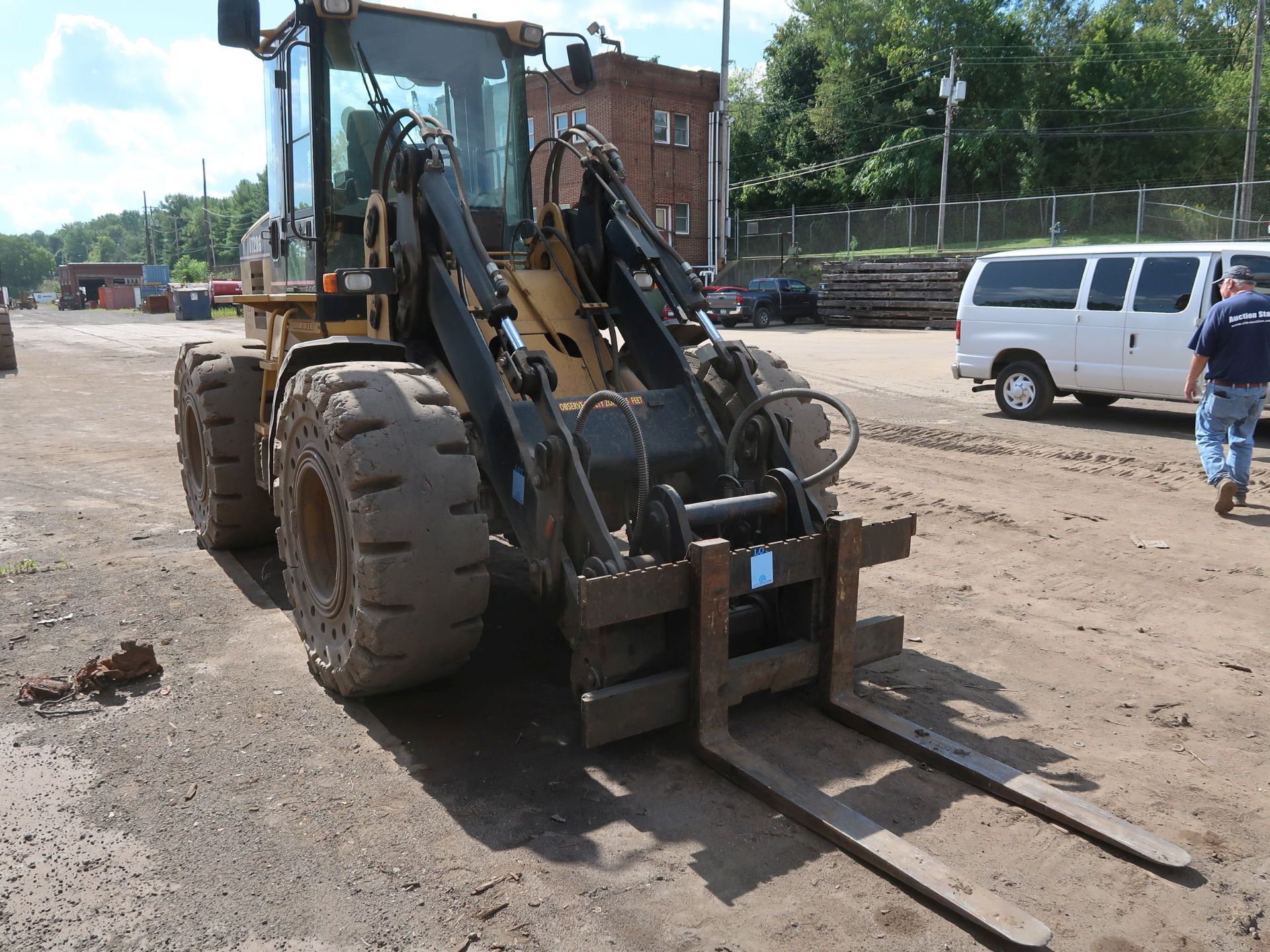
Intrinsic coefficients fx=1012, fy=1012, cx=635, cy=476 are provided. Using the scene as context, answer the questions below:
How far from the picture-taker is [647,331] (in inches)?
206

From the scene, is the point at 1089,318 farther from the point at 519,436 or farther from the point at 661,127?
the point at 661,127

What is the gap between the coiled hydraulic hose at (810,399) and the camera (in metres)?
4.34

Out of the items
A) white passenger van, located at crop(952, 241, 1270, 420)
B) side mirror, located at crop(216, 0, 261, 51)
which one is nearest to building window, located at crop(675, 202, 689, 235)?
white passenger van, located at crop(952, 241, 1270, 420)

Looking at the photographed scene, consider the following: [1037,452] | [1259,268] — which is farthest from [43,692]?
[1259,268]

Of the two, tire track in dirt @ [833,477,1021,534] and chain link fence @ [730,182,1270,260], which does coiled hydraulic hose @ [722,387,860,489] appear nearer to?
tire track in dirt @ [833,477,1021,534]

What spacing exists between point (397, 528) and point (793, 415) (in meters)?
2.18

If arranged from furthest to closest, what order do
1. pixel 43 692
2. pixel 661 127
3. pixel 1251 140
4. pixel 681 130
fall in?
pixel 681 130 < pixel 661 127 < pixel 1251 140 < pixel 43 692

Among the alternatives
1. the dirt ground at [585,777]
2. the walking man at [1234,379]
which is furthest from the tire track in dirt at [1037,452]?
the dirt ground at [585,777]

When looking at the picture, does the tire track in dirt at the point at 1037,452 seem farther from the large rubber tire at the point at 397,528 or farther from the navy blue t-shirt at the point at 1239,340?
the large rubber tire at the point at 397,528

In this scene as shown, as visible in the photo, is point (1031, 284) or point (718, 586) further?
point (1031, 284)

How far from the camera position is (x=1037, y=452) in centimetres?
1016

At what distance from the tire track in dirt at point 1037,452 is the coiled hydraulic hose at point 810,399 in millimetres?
5530

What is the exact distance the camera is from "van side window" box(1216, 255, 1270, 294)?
1038 centimetres

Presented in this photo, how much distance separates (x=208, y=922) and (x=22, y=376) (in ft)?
63.9
